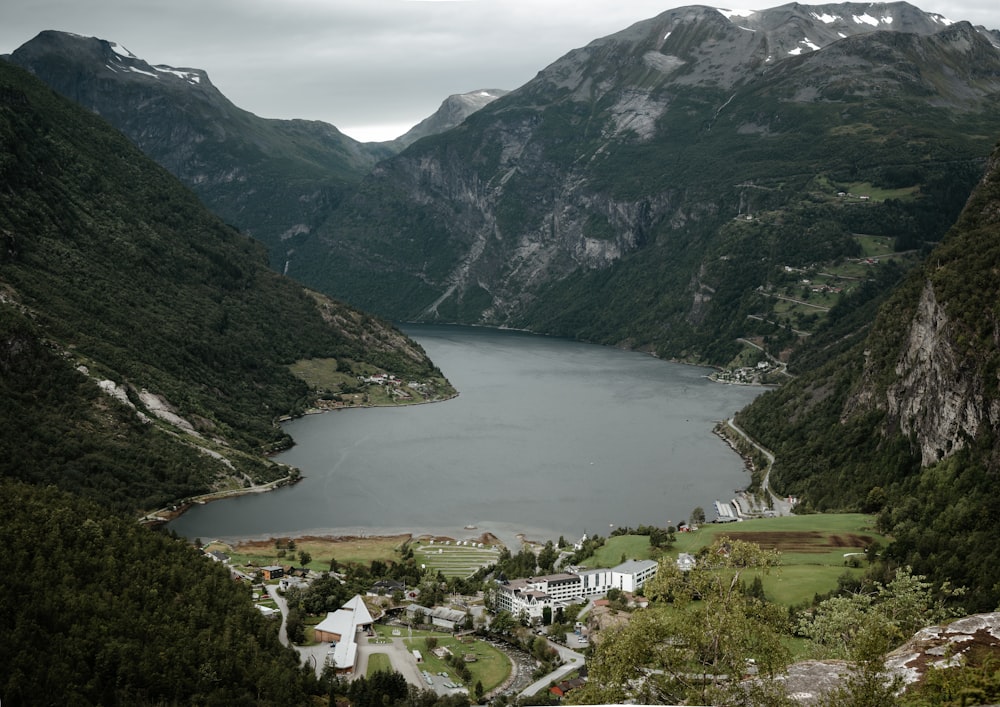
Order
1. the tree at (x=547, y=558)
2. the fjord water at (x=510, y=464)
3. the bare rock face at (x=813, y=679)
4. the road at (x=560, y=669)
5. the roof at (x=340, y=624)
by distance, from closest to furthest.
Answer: the bare rock face at (x=813, y=679)
the road at (x=560, y=669)
the roof at (x=340, y=624)
the tree at (x=547, y=558)
the fjord water at (x=510, y=464)

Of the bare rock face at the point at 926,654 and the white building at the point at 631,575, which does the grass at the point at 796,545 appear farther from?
the bare rock face at the point at 926,654

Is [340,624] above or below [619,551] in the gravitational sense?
below

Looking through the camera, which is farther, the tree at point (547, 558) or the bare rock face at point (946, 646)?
the tree at point (547, 558)

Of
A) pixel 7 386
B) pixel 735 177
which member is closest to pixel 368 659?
pixel 7 386

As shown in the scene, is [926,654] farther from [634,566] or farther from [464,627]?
[634,566]

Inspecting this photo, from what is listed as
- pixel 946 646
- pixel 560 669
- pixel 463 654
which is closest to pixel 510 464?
pixel 463 654

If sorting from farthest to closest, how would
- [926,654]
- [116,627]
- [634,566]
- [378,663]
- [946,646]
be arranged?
[634,566] → [378,663] → [116,627] → [926,654] → [946,646]

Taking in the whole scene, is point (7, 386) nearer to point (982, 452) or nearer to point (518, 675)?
point (518, 675)

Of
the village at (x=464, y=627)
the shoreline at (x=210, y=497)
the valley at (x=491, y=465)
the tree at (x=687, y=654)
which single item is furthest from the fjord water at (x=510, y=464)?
the tree at (x=687, y=654)
